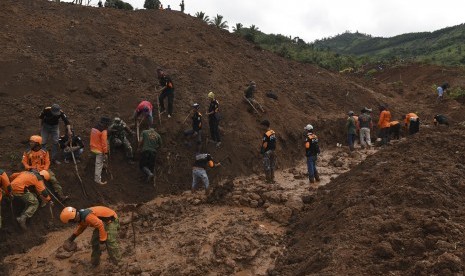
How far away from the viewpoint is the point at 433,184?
7664 millimetres

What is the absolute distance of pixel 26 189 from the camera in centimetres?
813

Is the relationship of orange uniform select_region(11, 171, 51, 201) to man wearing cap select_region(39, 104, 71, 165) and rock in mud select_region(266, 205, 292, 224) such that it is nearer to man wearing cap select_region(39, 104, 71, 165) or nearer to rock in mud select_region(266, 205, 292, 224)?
man wearing cap select_region(39, 104, 71, 165)

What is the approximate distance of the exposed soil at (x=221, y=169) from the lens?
6.62 m

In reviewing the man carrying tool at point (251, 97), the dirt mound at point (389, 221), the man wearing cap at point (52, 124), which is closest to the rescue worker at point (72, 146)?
the man wearing cap at point (52, 124)

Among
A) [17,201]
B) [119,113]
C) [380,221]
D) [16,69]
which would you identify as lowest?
[380,221]

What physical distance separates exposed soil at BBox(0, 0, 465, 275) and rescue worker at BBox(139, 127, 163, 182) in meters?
0.43

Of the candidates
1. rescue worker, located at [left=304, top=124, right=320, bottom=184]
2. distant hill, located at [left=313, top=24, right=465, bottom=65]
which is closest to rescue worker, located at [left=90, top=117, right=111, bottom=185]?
rescue worker, located at [left=304, top=124, right=320, bottom=184]

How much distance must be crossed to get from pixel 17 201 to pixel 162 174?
142 inches

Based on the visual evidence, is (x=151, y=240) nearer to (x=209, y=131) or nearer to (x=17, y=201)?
(x=17, y=201)

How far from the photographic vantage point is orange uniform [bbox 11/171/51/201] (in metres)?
8.00

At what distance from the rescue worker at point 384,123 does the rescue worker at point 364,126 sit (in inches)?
16.2

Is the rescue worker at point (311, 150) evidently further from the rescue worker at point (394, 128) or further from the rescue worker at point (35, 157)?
the rescue worker at point (35, 157)

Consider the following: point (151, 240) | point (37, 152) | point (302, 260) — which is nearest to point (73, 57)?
point (37, 152)

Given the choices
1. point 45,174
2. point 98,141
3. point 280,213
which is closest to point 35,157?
point 45,174
